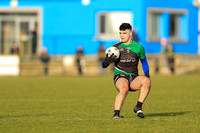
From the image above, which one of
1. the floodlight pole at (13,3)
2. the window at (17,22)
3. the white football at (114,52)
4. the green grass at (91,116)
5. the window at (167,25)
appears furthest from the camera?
the window at (17,22)

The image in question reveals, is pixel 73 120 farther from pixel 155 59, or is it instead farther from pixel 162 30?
pixel 162 30

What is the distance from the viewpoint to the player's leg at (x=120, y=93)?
9.58m

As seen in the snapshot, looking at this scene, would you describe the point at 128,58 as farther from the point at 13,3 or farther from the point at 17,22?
the point at 17,22

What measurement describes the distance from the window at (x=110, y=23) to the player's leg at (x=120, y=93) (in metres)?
25.7

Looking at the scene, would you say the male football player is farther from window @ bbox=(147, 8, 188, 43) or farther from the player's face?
window @ bbox=(147, 8, 188, 43)

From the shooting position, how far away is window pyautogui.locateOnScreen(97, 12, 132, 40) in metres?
35.8

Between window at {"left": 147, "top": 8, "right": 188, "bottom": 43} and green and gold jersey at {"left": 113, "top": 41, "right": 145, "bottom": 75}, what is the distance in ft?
84.3

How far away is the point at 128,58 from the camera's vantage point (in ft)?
32.6

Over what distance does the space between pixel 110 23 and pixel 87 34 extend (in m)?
1.66

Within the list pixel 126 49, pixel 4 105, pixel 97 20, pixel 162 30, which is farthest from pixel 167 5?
pixel 126 49

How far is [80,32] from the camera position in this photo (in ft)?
120

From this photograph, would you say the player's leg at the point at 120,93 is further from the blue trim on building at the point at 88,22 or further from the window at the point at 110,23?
the window at the point at 110,23

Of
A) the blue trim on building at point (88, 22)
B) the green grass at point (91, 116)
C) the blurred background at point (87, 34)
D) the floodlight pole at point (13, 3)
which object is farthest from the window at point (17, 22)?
the green grass at point (91, 116)

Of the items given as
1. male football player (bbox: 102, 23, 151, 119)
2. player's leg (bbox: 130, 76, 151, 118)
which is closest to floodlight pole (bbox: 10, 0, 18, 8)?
male football player (bbox: 102, 23, 151, 119)
